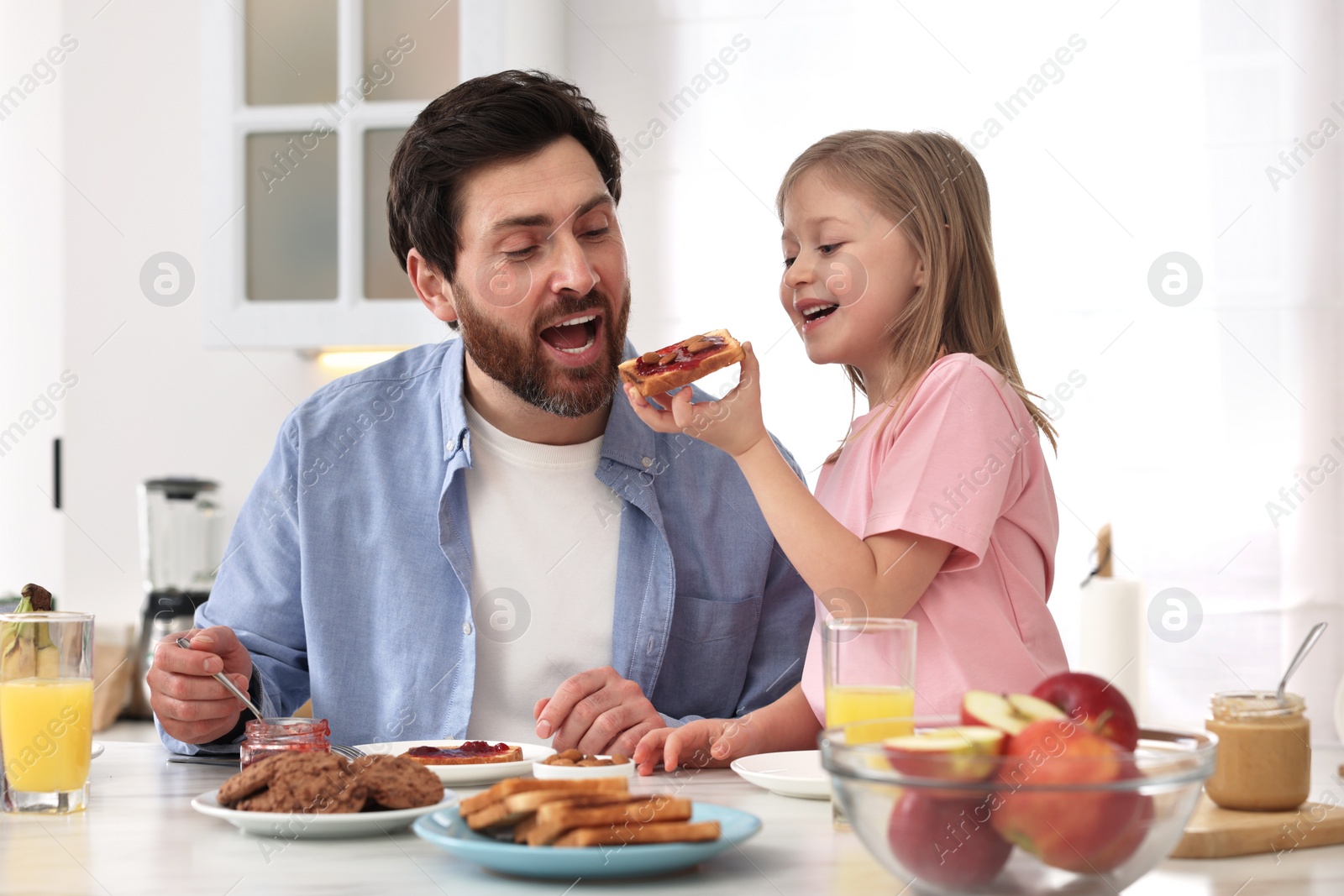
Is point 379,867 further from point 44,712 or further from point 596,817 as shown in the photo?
point 44,712

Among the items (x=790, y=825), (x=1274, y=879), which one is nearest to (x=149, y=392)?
(x=790, y=825)

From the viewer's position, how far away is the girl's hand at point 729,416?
1.37 meters

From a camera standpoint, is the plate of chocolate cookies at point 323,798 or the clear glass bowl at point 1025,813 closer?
the clear glass bowl at point 1025,813

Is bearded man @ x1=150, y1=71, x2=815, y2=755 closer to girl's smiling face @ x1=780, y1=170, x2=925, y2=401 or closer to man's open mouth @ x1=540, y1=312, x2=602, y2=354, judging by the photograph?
man's open mouth @ x1=540, y1=312, x2=602, y2=354

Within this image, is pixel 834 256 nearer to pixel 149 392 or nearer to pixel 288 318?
pixel 288 318

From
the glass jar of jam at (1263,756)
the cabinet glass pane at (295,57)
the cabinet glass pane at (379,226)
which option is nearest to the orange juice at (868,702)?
the glass jar of jam at (1263,756)

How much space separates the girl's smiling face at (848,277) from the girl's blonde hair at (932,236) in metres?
0.02

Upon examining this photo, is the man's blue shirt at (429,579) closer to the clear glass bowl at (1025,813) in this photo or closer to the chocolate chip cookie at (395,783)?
the chocolate chip cookie at (395,783)

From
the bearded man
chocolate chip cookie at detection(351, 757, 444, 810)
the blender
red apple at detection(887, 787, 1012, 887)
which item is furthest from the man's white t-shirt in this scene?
the blender

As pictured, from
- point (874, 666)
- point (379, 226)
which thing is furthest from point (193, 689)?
point (379, 226)

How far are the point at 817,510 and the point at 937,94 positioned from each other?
2032mm

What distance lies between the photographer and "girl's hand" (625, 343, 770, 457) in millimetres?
1365

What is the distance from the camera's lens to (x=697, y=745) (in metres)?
1.29

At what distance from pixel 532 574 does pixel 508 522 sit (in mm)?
83
